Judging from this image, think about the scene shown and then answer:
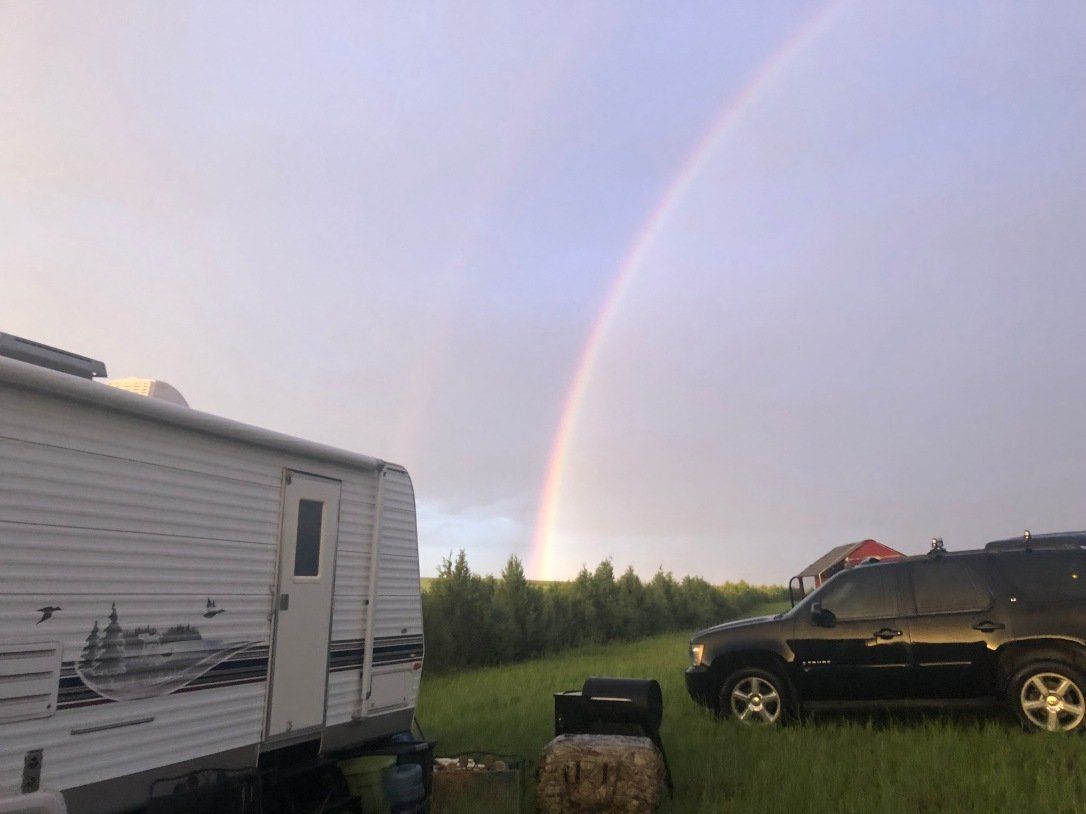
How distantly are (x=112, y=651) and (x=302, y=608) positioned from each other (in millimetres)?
1907

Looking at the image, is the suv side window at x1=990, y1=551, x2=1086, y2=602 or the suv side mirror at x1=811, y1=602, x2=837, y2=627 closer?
the suv side window at x1=990, y1=551, x2=1086, y2=602

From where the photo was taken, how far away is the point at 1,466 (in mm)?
4777

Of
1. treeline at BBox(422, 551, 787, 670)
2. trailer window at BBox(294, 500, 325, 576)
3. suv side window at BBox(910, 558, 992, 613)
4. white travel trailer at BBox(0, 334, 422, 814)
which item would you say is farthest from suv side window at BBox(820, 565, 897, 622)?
treeline at BBox(422, 551, 787, 670)

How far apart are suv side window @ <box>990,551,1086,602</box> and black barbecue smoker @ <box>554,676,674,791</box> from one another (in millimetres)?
4432

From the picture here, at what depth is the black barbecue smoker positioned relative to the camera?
7.88 m

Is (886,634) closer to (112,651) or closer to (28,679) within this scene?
(112,651)

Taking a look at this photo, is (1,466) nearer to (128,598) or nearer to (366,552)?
(128,598)

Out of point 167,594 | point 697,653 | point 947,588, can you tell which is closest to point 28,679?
point 167,594

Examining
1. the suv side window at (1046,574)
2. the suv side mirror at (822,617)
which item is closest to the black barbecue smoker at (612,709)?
the suv side mirror at (822,617)

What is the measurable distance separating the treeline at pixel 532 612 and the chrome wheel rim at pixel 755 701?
9322 mm

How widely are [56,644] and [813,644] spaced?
7.80m

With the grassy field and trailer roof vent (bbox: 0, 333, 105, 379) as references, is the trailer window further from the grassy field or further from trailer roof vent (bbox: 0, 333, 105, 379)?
the grassy field

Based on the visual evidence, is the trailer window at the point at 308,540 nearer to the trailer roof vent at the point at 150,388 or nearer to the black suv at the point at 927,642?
the trailer roof vent at the point at 150,388

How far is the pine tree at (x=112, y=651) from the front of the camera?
17.2ft
